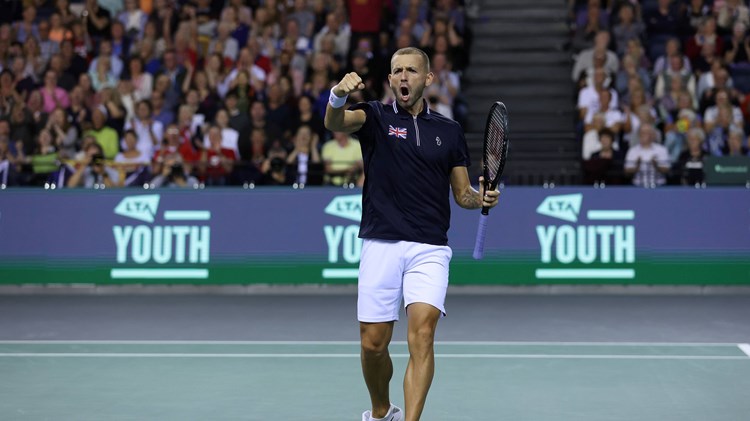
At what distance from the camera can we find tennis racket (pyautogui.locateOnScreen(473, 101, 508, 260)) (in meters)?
6.75

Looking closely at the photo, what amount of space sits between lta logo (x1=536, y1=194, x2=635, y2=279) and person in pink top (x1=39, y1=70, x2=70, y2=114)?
25.0 ft

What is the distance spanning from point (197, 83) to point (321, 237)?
4.72 meters

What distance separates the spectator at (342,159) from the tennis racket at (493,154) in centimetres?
819

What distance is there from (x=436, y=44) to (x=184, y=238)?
561cm

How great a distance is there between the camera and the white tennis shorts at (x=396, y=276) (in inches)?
268

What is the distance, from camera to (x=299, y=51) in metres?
19.0

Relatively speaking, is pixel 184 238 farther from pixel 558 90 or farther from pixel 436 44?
pixel 558 90

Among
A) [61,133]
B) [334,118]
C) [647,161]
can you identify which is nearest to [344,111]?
[334,118]

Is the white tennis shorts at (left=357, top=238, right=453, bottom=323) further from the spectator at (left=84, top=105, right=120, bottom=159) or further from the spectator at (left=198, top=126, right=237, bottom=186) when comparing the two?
the spectator at (left=84, top=105, right=120, bottom=159)

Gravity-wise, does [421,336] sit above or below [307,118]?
below

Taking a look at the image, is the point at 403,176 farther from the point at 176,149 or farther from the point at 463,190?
the point at 176,149

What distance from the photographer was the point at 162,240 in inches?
576

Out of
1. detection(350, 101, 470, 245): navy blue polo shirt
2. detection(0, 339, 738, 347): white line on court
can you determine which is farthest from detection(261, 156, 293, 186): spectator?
detection(350, 101, 470, 245): navy blue polo shirt

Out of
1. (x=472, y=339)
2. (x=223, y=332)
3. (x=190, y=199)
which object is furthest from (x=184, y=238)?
(x=472, y=339)
